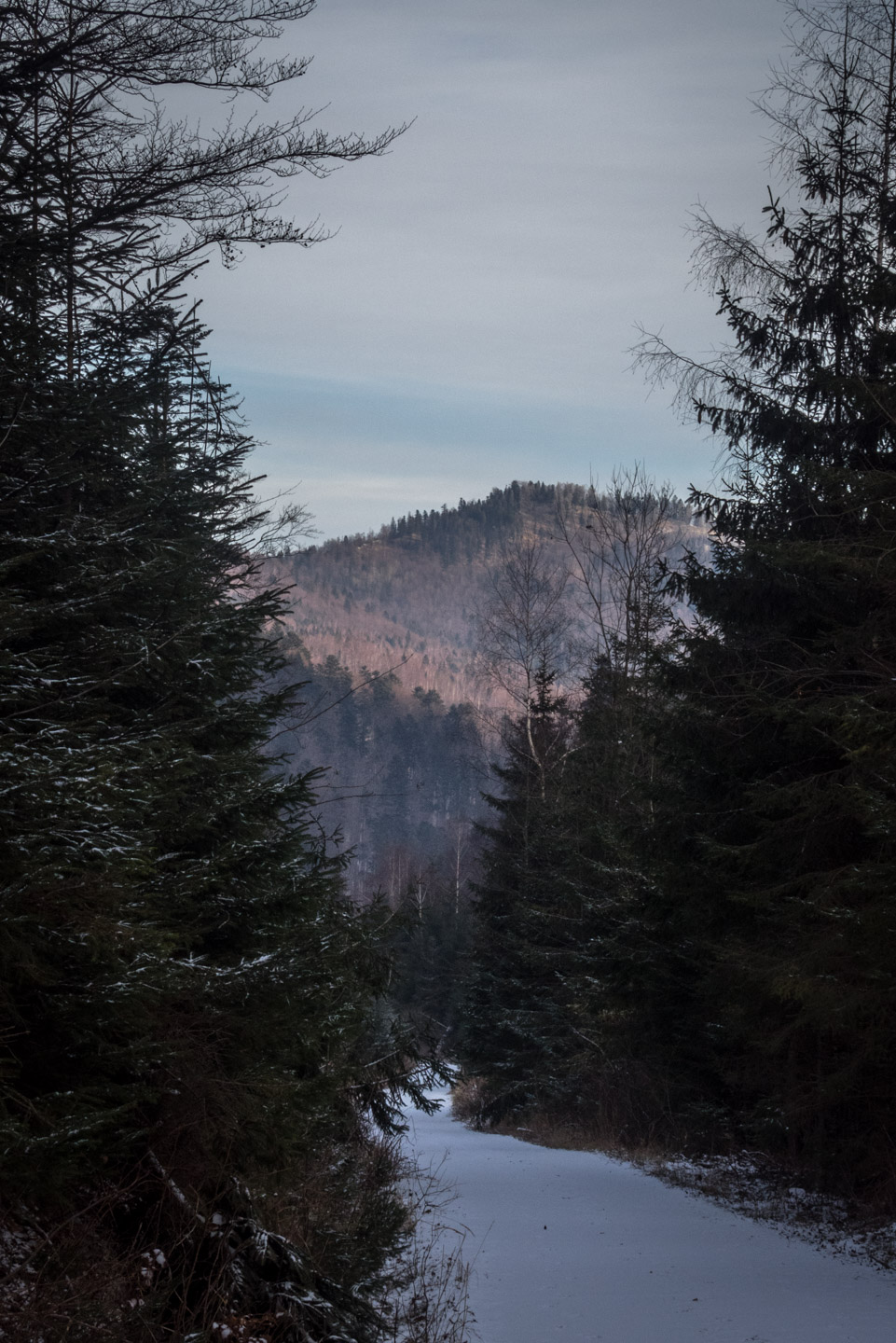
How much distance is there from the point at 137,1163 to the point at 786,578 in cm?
767

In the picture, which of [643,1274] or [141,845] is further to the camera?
[643,1274]

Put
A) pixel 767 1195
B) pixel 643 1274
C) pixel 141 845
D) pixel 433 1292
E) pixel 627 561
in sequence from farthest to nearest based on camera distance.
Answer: pixel 627 561
pixel 767 1195
pixel 643 1274
pixel 433 1292
pixel 141 845

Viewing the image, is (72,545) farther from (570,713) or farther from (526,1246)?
(570,713)

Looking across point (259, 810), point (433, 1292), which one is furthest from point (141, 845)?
point (433, 1292)

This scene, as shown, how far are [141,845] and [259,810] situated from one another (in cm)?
293

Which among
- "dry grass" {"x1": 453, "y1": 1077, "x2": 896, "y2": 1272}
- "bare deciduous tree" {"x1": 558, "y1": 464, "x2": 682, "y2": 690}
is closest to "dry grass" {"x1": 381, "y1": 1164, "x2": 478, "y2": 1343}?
"dry grass" {"x1": 453, "y1": 1077, "x2": 896, "y2": 1272}

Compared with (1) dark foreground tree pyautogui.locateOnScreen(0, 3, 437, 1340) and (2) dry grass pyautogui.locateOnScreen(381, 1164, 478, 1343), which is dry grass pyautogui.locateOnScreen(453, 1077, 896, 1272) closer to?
(2) dry grass pyautogui.locateOnScreen(381, 1164, 478, 1343)

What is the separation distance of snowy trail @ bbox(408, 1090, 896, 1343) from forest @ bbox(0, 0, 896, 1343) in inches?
36.7

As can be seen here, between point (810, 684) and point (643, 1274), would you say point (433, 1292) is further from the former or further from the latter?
point (810, 684)

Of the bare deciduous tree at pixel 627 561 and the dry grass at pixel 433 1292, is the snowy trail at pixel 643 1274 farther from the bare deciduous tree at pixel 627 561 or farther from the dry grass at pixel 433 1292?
the bare deciduous tree at pixel 627 561

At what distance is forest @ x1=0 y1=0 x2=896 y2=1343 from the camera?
4.17 meters

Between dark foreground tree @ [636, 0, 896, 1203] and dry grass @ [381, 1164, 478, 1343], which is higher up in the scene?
dark foreground tree @ [636, 0, 896, 1203]

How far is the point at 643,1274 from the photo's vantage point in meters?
8.00

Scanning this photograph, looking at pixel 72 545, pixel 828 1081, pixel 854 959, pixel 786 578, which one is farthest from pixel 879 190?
pixel 72 545
